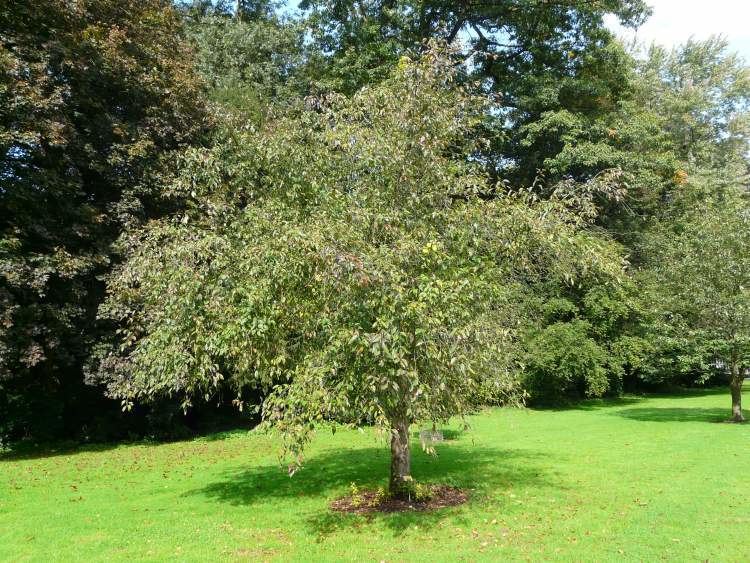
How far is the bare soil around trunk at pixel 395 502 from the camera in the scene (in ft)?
30.0

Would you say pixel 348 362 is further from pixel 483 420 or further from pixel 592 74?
pixel 592 74

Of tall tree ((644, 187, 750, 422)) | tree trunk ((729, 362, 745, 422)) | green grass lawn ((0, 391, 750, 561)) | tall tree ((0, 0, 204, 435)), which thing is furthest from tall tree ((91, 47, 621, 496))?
tree trunk ((729, 362, 745, 422))

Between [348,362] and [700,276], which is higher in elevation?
[700,276]

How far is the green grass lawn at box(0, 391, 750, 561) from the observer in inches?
291

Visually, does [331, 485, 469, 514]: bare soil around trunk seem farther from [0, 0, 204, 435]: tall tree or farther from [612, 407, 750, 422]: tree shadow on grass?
[612, 407, 750, 422]: tree shadow on grass

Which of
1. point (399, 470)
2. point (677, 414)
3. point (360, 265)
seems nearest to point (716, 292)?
point (677, 414)

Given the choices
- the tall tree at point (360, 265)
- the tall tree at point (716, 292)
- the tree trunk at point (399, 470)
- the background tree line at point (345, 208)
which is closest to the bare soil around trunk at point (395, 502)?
the tree trunk at point (399, 470)

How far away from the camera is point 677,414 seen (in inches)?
885

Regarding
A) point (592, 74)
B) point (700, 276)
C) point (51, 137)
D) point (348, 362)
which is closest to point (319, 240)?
point (348, 362)

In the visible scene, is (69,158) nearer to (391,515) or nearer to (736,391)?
(391,515)

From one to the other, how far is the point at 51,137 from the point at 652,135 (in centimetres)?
2571

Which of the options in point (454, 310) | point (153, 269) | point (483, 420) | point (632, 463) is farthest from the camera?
point (483, 420)

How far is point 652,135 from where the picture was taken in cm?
2881

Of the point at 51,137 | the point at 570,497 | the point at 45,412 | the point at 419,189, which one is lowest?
the point at 570,497
